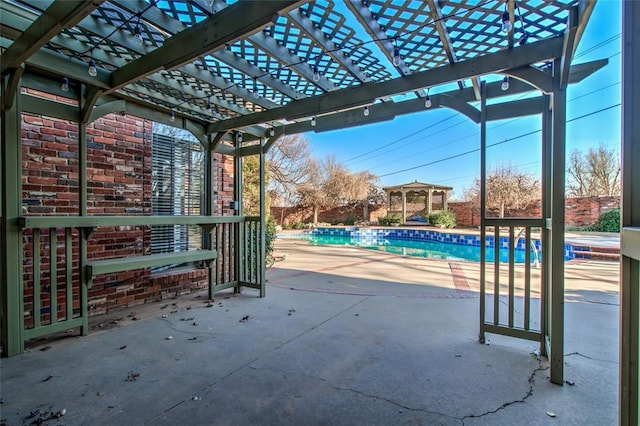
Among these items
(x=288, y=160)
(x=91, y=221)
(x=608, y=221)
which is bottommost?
(x=608, y=221)

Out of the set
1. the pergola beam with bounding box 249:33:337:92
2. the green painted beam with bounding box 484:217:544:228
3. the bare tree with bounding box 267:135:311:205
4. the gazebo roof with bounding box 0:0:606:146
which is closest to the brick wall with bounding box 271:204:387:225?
the bare tree with bounding box 267:135:311:205

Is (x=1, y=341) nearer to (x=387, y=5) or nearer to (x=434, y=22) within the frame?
(x=387, y=5)

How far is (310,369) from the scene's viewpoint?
7.95ft

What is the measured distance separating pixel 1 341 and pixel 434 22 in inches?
165

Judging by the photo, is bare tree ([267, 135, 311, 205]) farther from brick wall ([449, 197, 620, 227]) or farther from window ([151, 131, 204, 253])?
brick wall ([449, 197, 620, 227])

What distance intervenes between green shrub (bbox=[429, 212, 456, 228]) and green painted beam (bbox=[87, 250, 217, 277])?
52.9 feet

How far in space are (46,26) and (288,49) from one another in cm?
159

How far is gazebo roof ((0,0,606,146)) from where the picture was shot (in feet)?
6.50

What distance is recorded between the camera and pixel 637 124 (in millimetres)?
1102

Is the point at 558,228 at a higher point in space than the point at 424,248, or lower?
higher

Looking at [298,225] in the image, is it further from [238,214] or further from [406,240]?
[238,214]

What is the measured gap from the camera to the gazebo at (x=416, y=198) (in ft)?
68.1

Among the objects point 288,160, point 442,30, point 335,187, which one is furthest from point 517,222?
point 335,187

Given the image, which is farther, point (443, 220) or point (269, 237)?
point (443, 220)
